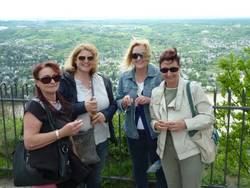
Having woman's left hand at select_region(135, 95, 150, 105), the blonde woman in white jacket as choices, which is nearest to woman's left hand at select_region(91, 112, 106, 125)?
woman's left hand at select_region(135, 95, 150, 105)

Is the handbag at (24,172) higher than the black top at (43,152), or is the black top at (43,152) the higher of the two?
the black top at (43,152)

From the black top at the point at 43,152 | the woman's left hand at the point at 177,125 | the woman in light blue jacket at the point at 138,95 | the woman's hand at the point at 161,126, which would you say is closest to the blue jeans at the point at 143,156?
the woman in light blue jacket at the point at 138,95

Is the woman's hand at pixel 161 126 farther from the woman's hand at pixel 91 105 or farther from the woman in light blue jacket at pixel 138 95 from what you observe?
the woman's hand at pixel 91 105

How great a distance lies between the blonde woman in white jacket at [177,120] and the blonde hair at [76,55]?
68cm

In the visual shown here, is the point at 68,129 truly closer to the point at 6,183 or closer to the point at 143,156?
the point at 143,156

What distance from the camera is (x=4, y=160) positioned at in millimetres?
5508

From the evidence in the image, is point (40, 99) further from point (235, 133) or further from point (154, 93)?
point (235, 133)

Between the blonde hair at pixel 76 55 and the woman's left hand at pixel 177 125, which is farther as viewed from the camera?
the blonde hair at pixel 76 55

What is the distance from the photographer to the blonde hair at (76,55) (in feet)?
11.5

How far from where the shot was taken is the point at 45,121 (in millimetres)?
2887

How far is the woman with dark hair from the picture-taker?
283 cm

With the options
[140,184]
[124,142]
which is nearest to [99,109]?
[140,184]

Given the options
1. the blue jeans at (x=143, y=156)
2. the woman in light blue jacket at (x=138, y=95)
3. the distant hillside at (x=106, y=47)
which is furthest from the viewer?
the distant hillside at (x=106, y=47)

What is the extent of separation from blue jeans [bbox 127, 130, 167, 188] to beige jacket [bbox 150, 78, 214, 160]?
369 mm
